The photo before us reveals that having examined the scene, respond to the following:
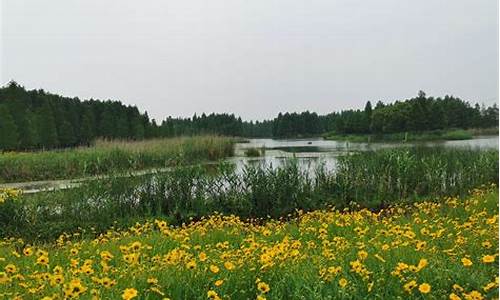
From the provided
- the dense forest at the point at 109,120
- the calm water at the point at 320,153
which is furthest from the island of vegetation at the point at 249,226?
the dense forest at the point at 109,120

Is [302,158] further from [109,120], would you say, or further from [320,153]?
[109,120]

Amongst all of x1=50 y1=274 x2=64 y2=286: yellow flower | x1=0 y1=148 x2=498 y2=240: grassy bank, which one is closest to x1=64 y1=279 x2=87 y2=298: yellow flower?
x1=50 y1=274 x2=64 y2=286: yellow flower

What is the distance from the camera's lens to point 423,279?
3041 millimetres

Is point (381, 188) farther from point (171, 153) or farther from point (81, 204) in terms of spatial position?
point (171, 153)

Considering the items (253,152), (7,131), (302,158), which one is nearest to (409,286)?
(302,158)

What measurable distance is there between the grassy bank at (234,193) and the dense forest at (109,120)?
7.78m

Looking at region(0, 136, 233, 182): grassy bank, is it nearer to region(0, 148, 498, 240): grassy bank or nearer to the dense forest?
the dense forest

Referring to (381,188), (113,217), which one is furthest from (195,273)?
(381,188)

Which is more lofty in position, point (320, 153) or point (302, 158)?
point (302, 158)

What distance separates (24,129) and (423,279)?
113ft

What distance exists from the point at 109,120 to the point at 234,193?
3707cm

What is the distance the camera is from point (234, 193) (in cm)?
982

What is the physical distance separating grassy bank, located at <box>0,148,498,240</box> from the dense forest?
25.5 ft

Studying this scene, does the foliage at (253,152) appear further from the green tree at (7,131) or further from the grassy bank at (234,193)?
the grassy bank at (234,193)
